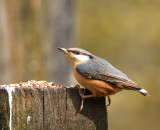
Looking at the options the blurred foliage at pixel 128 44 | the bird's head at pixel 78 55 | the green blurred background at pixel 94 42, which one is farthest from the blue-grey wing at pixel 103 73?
the blurred foliage at pixel 128 44

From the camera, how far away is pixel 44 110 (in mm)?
4684

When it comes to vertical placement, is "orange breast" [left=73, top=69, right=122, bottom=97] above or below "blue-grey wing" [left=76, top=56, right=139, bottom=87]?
below

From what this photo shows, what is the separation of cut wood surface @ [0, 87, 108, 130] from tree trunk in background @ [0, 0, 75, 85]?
552 cm

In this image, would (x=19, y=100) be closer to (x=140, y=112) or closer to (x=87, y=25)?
(x=140, y=112)

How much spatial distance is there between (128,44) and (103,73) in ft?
40.6

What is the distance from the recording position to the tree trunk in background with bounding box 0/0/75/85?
34.1 ft

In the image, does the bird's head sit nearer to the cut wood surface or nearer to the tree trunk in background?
the cut wood surface

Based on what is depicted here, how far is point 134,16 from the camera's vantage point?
18016 mm

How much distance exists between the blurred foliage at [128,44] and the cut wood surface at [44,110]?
11.5 metres

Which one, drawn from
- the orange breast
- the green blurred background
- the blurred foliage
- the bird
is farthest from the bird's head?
the blurred foliage

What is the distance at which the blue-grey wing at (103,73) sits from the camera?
567 centimetres

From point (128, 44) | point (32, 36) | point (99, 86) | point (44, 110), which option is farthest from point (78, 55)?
point (128, 44)

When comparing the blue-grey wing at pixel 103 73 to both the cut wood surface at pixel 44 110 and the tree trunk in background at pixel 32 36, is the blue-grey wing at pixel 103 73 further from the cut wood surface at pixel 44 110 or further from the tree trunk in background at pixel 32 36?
the tree trunk in background at pixel 32 36

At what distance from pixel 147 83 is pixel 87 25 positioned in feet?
12.4
